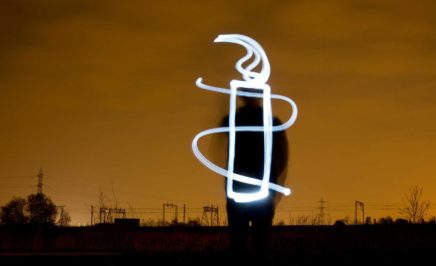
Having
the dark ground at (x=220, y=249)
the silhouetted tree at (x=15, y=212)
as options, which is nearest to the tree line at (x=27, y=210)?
the silhouetted tree at (x=15, y=212)

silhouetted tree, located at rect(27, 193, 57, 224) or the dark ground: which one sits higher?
silhouetted tree, located at rect(27, 193, 57, 224)

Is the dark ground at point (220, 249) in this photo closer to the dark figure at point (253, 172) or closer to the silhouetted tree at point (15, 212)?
the dark figure at point (253, 172)

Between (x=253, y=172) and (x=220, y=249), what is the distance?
1295 millimetres

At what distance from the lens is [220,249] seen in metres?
10.9

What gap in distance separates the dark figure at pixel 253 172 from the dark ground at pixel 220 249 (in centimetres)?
31

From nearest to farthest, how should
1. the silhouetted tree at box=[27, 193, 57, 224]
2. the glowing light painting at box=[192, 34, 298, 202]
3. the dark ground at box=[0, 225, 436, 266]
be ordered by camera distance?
the dark ground at box=[0, 225, 436, 266] → the glowing light painting at box=[192, 34, 298, 202] → the silhouetted tree at box=[27, 193, 57, 224]

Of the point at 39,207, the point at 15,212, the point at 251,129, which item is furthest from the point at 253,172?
the point at 15,212

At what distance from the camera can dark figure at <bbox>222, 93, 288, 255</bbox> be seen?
10.2 metres

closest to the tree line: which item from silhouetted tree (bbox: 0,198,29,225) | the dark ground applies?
silhouetted tree (bbox: 0,198,29,225)

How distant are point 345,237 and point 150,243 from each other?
2.72 m

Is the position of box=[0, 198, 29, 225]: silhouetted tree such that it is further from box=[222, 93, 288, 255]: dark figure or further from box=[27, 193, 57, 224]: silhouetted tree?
box=[222, 93, 288, 255]: dark figure

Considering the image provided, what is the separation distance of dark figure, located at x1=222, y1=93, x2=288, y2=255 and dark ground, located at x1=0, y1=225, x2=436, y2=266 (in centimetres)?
31

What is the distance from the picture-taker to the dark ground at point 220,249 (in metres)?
8.96

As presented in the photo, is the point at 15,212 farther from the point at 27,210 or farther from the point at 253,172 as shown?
the point at 253,172
